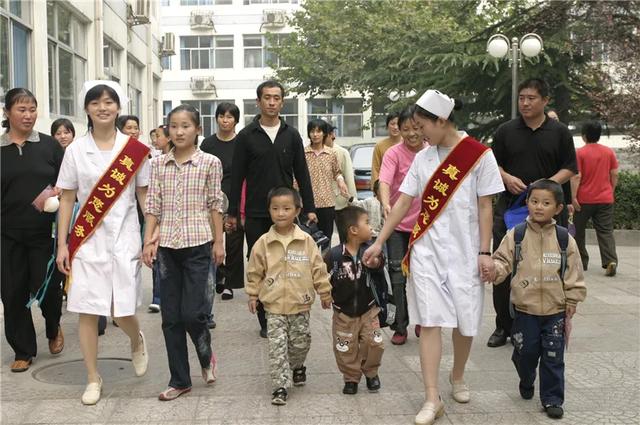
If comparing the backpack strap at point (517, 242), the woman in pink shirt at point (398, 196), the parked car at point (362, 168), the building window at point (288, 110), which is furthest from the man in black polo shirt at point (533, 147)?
the building window at point (288, 110)

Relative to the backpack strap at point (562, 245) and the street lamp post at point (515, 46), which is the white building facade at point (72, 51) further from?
the street lamp post at point (515, 46)

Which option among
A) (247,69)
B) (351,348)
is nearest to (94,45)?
(351,348)

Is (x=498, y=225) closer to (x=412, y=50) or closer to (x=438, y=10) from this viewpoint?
(x=412, y=50)

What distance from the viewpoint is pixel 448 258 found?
4199mm

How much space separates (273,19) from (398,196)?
38.2m

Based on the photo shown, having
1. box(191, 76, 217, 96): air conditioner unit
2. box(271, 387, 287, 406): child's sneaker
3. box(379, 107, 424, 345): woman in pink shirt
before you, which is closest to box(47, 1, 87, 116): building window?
box(379, 107, 424, 345): woman in pink shirt

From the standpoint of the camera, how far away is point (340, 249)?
4.73m

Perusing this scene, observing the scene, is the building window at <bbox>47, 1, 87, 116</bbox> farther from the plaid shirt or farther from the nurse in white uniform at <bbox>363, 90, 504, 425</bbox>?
the nurse in white uniform at <bbox>363, 90, 504, 425</bbox>

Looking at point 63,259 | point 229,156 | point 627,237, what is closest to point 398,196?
point 229,156

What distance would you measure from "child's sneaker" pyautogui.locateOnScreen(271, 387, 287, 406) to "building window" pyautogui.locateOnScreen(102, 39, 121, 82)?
13.0m

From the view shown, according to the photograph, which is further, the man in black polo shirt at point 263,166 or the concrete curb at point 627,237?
the concrete curb at point 627,237

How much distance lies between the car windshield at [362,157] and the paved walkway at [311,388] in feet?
31.7

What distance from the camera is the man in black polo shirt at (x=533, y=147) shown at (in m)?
5.30

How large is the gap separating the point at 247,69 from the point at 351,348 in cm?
4042
